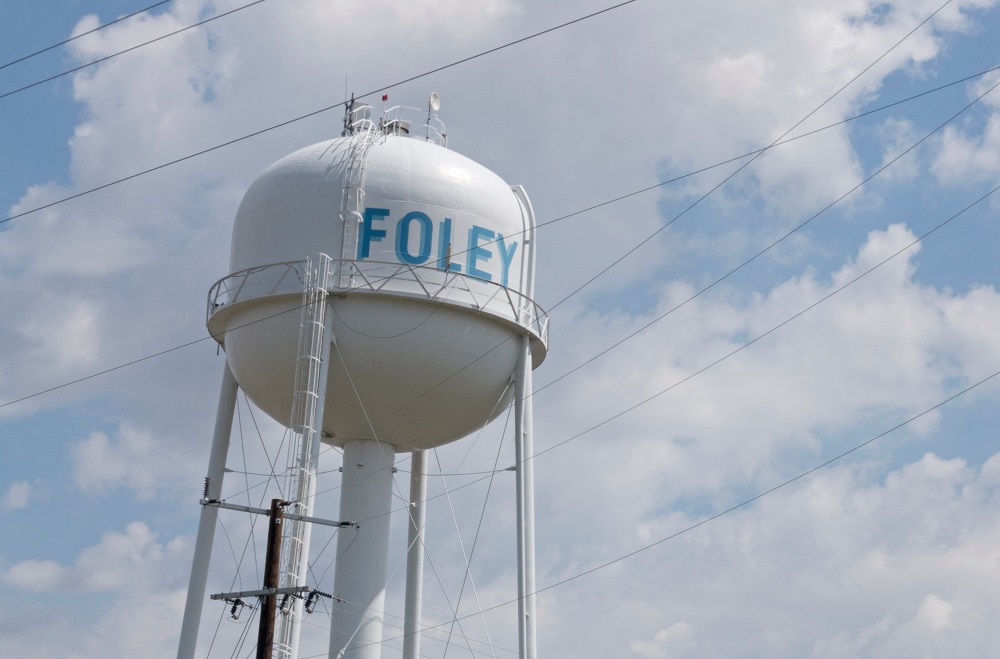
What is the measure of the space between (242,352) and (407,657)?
6.20 metres

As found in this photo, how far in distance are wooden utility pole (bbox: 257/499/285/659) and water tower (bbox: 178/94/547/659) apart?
2876 mm

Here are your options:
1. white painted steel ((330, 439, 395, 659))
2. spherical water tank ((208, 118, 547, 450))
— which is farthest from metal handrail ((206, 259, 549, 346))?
white painted steel ((330, 439, 395, 659))

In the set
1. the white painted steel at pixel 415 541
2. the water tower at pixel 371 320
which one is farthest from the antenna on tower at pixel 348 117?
the white painted steel at pixel 415 541

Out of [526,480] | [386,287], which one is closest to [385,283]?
[386,287]

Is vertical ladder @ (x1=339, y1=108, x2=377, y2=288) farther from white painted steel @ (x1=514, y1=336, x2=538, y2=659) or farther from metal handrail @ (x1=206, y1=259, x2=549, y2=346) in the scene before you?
white painted steel @ (x1=514, y1=336, x2=538, y2=659)

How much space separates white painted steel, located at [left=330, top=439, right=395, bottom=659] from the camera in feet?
77.0

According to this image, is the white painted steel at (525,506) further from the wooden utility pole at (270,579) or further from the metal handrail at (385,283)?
the wooden utility pole at (270,579)

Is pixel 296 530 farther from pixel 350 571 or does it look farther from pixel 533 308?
pixel 533 308

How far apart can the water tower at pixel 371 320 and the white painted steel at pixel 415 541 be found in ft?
5.02

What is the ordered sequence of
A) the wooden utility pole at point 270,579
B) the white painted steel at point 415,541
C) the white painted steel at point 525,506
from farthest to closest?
1. the white painted steel at point 415,541
2. the white painted steel at point 525,506
3. the wooden utility pole at point 270,579

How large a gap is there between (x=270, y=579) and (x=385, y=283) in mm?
6108

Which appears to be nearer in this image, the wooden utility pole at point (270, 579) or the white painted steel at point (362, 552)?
the wooden utility pole at point (270, 579)

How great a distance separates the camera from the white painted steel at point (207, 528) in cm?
2316

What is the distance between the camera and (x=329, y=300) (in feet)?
73.8
